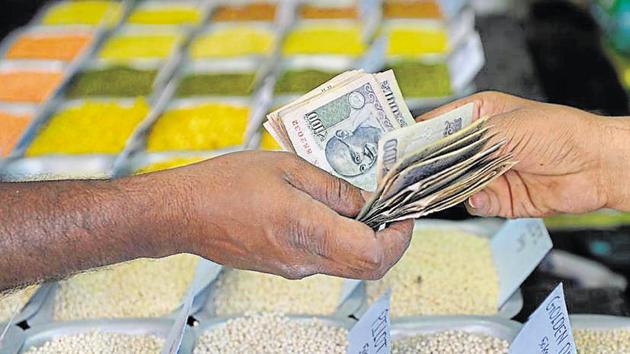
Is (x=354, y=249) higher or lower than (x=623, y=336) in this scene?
higher

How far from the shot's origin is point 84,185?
4.23 ft

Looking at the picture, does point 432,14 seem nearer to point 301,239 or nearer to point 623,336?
point 623,336

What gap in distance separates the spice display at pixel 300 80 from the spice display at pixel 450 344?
1233 millimetres

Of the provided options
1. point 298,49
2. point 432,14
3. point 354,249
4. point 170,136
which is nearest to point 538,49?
point 432,14

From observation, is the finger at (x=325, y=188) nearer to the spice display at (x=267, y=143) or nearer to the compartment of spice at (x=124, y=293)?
the compartment of spice at (x=124, y=293)

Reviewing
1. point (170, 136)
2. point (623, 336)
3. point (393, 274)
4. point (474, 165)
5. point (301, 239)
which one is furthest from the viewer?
point (170, 136)

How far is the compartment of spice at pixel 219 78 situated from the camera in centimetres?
282

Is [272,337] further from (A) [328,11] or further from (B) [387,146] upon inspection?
(A) [328,11]

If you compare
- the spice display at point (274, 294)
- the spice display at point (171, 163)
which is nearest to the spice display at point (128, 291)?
the spice display at point (274, 294)

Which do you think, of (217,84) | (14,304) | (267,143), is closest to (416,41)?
(217,84)

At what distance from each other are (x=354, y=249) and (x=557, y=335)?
0.44m

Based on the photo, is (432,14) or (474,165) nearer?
(474,165)

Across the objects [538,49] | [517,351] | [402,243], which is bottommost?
[538,49]

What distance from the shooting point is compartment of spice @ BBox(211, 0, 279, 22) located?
331 cm
